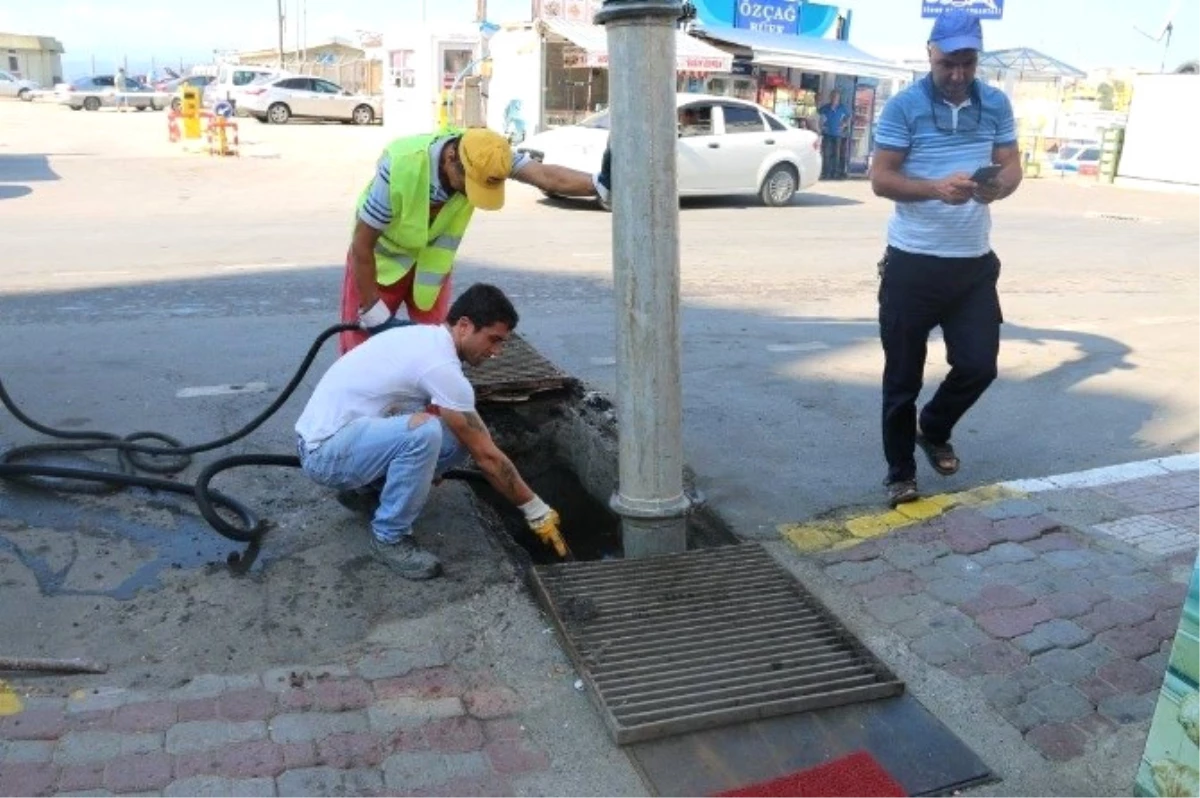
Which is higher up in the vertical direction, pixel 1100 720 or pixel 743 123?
pixel 743 123

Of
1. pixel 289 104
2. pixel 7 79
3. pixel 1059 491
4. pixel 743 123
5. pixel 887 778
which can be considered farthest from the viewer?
pixel 7 79

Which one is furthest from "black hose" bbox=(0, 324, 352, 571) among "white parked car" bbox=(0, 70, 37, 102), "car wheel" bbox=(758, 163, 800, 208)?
"white parked car" bbox=(0, 70, 37, 102)

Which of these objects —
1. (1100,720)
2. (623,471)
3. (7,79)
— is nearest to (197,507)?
(623,471)

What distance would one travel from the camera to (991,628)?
354cm

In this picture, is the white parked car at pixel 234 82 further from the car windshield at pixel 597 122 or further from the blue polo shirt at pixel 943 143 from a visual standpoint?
the blue polo shirt at pixel 943 143

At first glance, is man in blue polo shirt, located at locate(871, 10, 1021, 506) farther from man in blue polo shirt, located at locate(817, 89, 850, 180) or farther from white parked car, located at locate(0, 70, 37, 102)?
white parked car, located at locate(0, 70, 37, 102)

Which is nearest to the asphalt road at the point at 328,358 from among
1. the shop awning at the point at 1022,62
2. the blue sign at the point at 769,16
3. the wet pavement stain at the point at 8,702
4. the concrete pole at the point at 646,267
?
the wet pavement stain at the point at 8,702

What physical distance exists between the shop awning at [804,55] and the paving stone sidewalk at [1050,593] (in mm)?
19105

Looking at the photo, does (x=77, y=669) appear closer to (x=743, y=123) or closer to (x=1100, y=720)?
(x=1100, y=720)

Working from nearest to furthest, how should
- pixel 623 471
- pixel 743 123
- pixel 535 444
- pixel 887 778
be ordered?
pixel 887 778
pixel 623 471
pixel 535 444
pixel 743 123

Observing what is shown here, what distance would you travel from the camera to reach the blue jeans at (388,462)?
377 centimetres

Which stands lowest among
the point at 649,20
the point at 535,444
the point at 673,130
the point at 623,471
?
the point at 535,444

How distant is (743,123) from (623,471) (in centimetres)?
1353

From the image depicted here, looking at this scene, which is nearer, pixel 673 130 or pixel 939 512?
pixel 673 130
